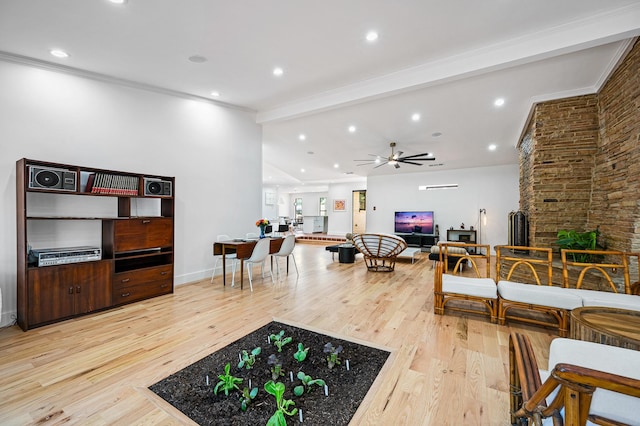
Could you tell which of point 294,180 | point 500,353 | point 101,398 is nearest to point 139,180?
point 101,398

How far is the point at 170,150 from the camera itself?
4.49m

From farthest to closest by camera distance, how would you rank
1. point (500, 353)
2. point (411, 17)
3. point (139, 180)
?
1. point (139, 180)
2. point (411, 17)
3. point (500, 353)

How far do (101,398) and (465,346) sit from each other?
9.66ft

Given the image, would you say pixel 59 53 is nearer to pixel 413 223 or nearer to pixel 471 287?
pixel 471 287

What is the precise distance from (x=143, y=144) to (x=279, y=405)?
4.20 meters

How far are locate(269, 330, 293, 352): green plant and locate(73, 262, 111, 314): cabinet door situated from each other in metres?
2.33

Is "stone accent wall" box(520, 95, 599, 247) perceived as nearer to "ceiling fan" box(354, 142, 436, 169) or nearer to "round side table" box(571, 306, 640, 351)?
"ceiling fan" box(354, 142, 436, 169)

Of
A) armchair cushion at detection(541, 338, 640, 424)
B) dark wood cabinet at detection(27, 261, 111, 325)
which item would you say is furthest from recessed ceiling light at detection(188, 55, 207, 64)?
armchair cushion at detection(541, 338, 640, 424)

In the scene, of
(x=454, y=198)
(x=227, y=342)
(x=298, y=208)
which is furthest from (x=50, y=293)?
(x=298, y=208)

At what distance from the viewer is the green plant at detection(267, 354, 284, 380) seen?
2016 mm

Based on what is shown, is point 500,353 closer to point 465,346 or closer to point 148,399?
point 465,346

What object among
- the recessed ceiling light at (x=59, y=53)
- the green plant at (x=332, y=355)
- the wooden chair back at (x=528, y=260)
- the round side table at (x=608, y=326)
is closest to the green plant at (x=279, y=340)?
the green plant at (x=332, y=355)

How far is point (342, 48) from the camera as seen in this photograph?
11.1ft

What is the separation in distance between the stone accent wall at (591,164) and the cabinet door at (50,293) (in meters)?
6.44
